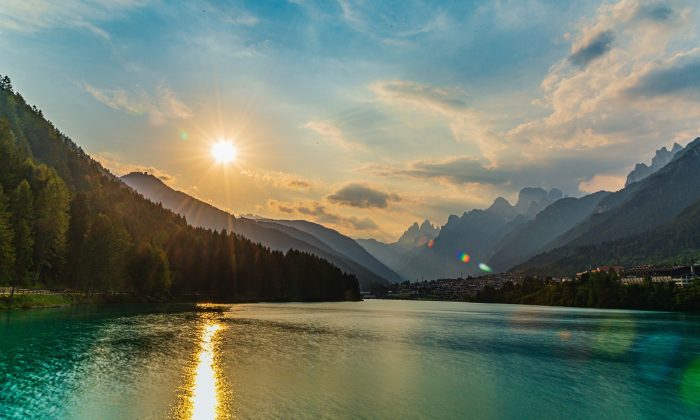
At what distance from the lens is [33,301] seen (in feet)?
367

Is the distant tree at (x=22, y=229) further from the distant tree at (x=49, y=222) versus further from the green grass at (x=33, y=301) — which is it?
the distant tree at (x=49, y=222)

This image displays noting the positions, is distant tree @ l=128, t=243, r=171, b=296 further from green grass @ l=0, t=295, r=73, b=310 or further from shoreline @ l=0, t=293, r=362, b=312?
green grass @ l=0, t=295, r=73, b=310

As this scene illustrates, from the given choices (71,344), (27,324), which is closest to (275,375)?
(71,344)

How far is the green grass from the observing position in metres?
103

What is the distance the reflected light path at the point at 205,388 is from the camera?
110 feet

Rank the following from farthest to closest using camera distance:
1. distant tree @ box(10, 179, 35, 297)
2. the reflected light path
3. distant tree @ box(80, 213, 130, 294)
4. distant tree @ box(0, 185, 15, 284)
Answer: distant tree @ box(80, 213, 130, 294) < distant tree @ box(10, 179, 35, 297) < distant tree @ box(0, 185, 15, 284) < the reflected light path

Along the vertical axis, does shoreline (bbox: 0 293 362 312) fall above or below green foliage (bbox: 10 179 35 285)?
below

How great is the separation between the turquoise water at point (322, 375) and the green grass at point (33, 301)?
24512 millimetres

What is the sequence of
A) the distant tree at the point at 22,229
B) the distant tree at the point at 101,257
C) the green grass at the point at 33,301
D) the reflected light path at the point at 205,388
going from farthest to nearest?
the distant tree at the point at 101,257 < the distant tree at the point at 22,229 < the green grass at the point at 33,301 < the reflected light path at the point at 205,388

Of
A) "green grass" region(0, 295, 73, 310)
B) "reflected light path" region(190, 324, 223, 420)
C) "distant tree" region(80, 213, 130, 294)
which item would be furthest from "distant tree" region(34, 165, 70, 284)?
"reflected light path" region(190, 324, 223, 420)

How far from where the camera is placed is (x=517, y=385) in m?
46.6

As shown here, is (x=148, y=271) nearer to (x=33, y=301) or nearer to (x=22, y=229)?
(x=33, y=301)

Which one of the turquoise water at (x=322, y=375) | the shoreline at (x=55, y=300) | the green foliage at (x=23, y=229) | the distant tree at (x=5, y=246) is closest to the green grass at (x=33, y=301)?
the shoreline at (x=55, y=300)

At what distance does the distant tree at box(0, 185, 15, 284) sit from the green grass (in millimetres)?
5053
